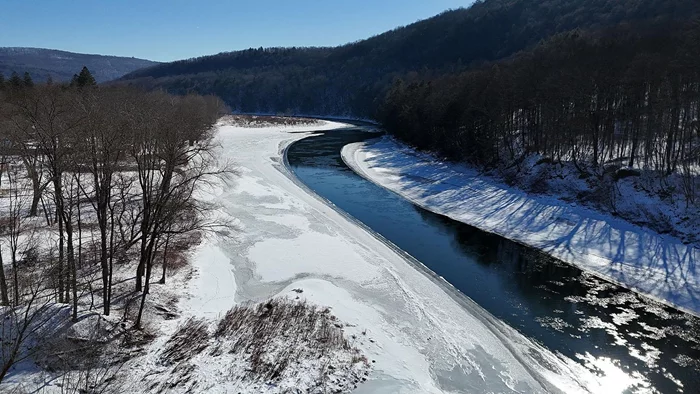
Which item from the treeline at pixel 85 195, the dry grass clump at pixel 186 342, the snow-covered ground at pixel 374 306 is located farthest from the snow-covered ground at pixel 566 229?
the treeline at pixel 85 195

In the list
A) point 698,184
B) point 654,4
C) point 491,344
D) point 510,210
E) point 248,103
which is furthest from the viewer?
point 248,103

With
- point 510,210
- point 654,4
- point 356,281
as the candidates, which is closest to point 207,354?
point 356,281

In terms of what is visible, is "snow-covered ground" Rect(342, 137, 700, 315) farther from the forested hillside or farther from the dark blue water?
the forested hillside

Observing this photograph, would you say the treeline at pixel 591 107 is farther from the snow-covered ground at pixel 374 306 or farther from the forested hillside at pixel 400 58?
the forested hillside at pixel 400 58

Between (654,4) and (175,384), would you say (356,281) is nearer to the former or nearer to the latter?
(175,384)

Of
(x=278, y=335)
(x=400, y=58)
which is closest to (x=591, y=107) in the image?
(x=278, y=335)

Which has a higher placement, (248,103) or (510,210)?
(248,103)

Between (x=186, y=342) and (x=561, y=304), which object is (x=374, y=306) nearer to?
(x=186, y=342)
